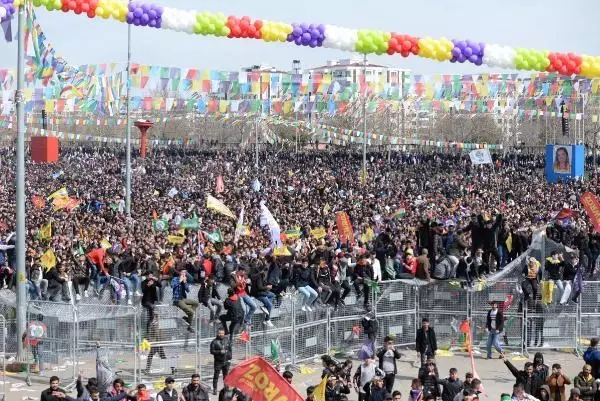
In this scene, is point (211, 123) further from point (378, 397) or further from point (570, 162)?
point (378, 397)

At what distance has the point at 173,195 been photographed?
4125 centimetres

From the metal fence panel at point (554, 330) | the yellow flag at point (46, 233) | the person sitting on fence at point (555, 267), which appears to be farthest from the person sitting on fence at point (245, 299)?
the yellow flag at point (46, 233)

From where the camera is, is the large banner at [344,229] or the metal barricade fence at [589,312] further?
the large banner at [344,229]

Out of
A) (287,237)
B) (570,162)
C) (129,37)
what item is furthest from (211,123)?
(287,237)

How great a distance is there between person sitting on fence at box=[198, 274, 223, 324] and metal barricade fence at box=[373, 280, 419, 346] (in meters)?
2.99

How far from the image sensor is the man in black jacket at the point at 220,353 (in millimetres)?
16438

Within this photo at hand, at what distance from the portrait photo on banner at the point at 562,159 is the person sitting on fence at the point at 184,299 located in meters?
29.7

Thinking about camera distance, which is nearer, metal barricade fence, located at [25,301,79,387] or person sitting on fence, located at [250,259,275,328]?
metal barricade fence, located at [25,301,79,387]

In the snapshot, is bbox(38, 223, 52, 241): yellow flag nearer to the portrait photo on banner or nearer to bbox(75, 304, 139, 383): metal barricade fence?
bbox(75, 304, 139, 383): metal barricade fence

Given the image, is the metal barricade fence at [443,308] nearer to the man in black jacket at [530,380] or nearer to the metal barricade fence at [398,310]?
the metal barricade fence at [398,310]

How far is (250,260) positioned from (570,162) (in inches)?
1051

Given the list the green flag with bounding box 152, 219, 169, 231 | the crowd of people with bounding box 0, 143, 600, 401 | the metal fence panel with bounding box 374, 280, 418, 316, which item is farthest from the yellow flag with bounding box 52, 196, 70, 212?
the metal fence panel with bounding box 374, 280, 418, 316

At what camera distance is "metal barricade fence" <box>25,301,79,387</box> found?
55.8ft

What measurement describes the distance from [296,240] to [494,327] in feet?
23.4
